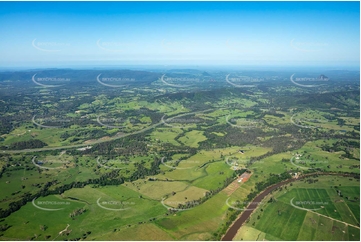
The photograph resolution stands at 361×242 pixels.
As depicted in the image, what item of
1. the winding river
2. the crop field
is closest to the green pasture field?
the crop field

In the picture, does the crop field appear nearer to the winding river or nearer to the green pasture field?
the green pasture field

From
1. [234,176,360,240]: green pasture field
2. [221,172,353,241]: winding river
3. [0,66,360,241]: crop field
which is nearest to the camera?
[234,176,360,240]: green pasture field

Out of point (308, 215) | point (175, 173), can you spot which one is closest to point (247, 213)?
point (308, 215)

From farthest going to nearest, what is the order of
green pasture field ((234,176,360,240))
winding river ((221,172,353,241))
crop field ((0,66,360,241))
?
crop field ((0,66,360,241)) → winding river ((221,172,353,241)) → green pasture field ((234,176,360,240))

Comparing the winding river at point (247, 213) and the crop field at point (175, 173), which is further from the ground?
the crop field at point (175, 173)

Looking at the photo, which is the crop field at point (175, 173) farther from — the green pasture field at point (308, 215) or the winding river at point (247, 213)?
the winding river at point (247, 213)

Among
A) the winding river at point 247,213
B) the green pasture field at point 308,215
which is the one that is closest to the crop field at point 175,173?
the green pasture field at point 308,215

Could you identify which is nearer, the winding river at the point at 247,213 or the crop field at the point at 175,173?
the winding river at the point at 247,213

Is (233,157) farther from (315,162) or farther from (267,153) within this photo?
(315,162)

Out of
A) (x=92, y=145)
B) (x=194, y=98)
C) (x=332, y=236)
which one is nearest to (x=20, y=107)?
(x=92, y=145)

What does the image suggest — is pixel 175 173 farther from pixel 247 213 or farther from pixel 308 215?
pixel 308 215

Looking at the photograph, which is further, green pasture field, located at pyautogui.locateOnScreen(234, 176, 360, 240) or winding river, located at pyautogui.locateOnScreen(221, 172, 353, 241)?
winding river, located at pyautogui.locateOnScreen(221, 172, 353, 241)
